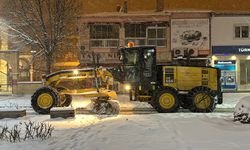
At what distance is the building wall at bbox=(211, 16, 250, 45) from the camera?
4625 centimetres

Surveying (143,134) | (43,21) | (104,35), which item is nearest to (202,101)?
(143,134)

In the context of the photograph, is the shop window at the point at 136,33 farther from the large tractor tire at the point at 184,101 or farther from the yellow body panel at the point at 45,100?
the yellow body panel at the point at 45,100

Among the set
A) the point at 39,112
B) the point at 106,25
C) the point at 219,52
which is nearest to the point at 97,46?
the point at 106,25

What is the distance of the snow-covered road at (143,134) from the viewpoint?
1192 cm

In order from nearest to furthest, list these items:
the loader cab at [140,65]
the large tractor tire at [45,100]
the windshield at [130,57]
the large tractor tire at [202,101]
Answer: the large tractor tire at [45,100] < the large tractor tire at [202,101] < the loader cab at [140,65] < the windshield at [130,57]

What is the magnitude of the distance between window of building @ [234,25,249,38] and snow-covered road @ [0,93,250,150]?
99.1ft

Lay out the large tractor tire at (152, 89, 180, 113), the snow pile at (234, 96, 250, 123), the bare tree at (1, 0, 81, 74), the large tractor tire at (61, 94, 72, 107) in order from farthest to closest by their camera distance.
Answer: the bare tree at (1, 0, 81, 74) → the large tractor tire at (61, 94, 72, 107) → the large tractor tire at (152, 89, 180, 113) → the snow pile at (234, 96, 250, 123)

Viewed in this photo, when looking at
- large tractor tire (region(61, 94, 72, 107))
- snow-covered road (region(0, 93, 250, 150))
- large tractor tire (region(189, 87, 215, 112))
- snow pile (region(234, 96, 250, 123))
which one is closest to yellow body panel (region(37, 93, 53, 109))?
large tractor tire (region(61, 94, 72, 107))

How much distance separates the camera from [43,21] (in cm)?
3719

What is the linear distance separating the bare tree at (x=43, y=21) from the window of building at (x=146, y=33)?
9.51 m

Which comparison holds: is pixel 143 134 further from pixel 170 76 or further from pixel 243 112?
pixel 170 76

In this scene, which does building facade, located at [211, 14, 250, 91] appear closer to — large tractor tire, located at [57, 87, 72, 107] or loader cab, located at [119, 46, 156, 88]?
loader cab, located at [119, 46, 156, 88]

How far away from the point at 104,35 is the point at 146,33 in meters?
4.14

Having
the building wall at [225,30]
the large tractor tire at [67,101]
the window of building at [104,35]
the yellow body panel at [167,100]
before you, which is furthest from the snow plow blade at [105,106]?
the building wall at [225,30]
